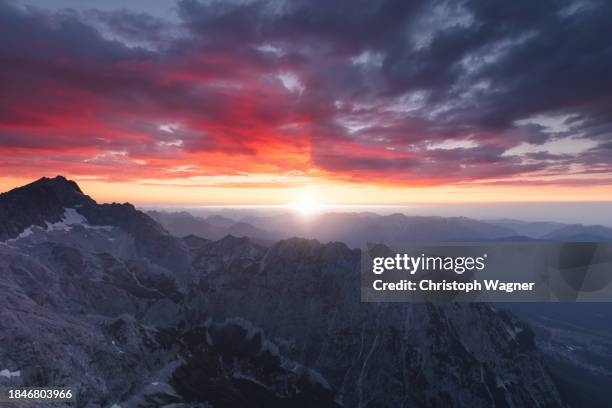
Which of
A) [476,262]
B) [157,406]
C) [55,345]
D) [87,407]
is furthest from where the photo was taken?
[157,406]

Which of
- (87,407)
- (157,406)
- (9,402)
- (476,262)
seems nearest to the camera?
(9,402)

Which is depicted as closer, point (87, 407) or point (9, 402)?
point (9, 402)

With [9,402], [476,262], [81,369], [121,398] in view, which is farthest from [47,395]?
[476,262]

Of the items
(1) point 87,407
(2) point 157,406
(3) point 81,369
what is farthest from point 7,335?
(2) point 157,406

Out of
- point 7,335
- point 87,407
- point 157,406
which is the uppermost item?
point 7,335

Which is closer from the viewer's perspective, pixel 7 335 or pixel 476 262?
pixel 476 262

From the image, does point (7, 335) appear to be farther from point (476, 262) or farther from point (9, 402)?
point (476, 262)

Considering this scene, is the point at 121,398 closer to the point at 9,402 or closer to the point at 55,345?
the point at 55,345

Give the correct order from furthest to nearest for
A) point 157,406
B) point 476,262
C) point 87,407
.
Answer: point 157,406 < point 87,407 < point 476,262

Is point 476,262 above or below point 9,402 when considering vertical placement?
above
